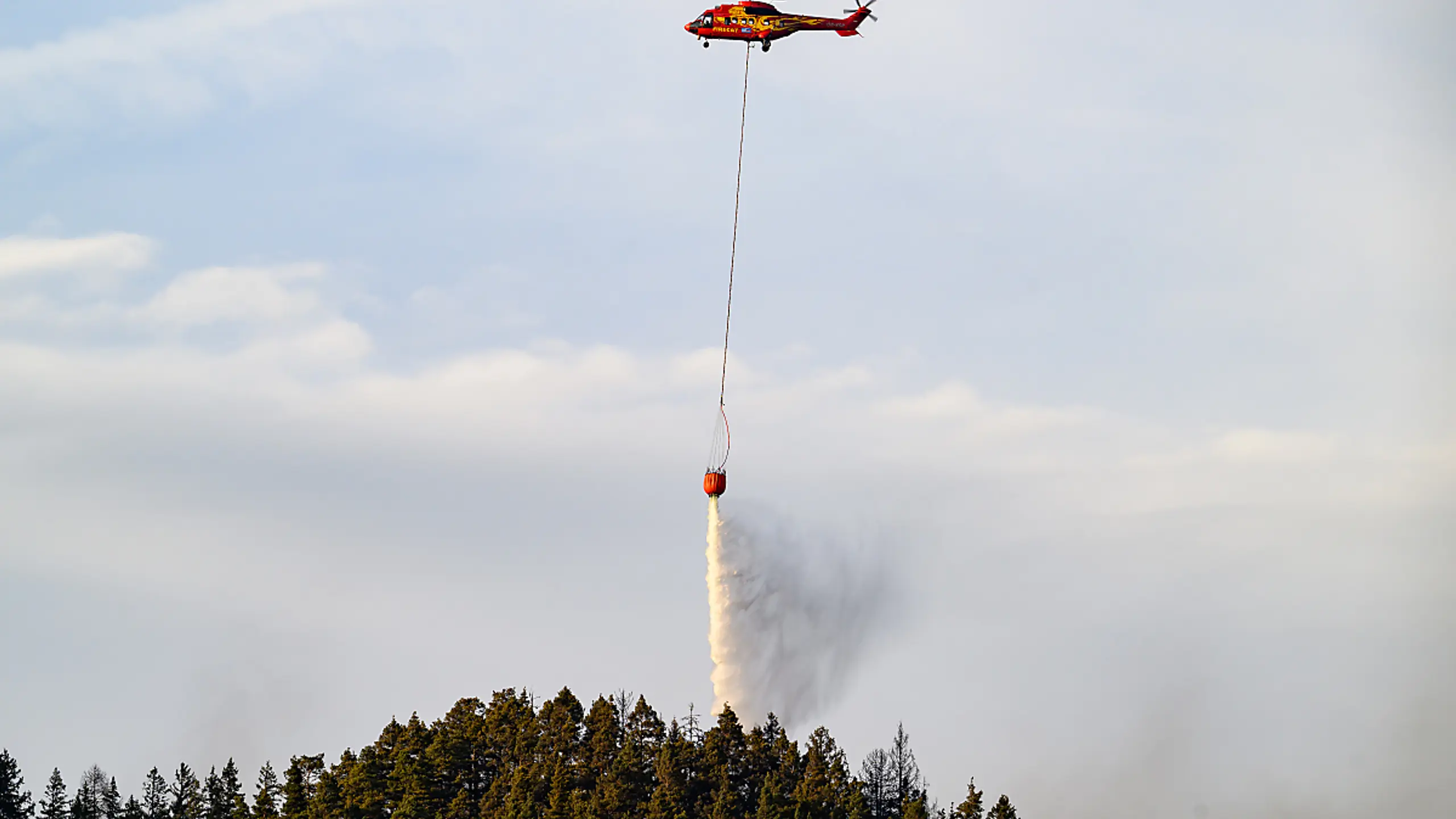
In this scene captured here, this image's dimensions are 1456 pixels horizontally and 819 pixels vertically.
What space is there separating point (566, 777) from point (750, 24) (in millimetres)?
46850

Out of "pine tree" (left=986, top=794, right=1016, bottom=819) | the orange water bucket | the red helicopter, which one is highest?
the red helicopter

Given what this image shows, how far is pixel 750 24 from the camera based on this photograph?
126m

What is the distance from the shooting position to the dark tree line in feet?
413

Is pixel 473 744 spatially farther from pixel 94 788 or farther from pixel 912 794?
pixel 94 788

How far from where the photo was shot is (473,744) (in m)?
141

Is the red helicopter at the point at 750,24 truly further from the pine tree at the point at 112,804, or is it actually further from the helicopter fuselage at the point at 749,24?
the pine tree at the point at 112,804

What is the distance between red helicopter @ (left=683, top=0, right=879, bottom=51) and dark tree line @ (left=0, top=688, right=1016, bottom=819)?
4100 centimetres

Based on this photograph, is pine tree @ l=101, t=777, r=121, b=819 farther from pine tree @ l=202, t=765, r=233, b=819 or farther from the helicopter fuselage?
the helicopter fuselage

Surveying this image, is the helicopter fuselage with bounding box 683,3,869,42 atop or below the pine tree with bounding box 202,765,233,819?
atop

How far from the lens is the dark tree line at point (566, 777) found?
413ft

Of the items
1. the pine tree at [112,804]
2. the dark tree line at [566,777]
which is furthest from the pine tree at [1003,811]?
the pine tree at [112,804]

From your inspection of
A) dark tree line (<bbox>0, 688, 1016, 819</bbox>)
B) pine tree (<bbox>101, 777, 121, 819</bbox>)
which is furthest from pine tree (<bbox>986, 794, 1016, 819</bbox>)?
pine tree (<bbox>101, 777, 121, 819</bbox>)

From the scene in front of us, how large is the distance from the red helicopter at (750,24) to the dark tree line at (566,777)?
1614 inches

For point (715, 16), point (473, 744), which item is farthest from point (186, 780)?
point (715, 16)
